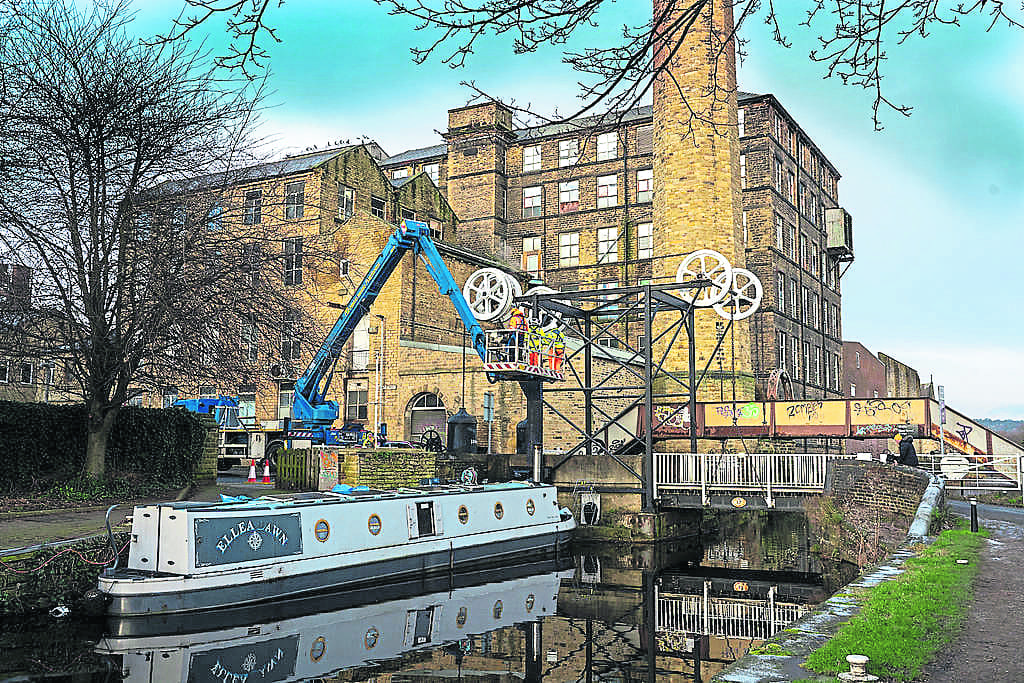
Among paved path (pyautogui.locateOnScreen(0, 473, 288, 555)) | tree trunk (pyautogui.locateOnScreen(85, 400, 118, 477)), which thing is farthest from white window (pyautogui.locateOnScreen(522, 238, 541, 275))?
paved path (pyautogui.locateOnScreen(0, 473, 288, 555))

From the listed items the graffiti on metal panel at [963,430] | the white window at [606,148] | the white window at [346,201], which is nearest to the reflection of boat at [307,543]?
the graffiti on metal panel at [963,430]

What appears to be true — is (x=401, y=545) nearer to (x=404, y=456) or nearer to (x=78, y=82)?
(x=404, y=456)

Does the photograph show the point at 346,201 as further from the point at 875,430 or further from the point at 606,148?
the point at 875,430

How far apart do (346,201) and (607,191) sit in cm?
1560

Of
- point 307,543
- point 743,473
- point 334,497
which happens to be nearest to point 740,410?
point 743,473

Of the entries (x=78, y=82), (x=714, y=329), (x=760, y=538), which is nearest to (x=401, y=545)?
(x=78, y=82)

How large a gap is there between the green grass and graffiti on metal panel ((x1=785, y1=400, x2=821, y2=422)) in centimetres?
1866

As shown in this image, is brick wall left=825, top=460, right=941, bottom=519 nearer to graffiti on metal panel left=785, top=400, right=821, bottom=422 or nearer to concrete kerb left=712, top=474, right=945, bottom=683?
concrete kerb left=712, top=474, right=945, bottom=683

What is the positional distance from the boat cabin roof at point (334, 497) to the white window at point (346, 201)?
22258mm

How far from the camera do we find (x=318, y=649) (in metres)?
11.4

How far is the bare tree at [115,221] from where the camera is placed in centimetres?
1641

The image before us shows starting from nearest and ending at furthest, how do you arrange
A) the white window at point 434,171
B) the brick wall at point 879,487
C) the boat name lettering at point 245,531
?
the boat name lettering at point 245,531 < the brick wall at point 879,487 < the white window at point 434,171

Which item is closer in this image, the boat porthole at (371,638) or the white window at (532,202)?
the boat porthole at (371,638)

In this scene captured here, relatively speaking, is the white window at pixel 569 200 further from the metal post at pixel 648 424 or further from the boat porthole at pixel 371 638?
the boat porthole at pixel 371 638
